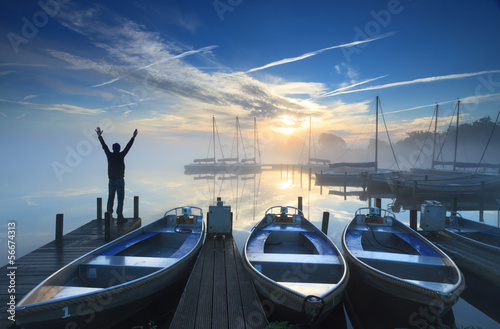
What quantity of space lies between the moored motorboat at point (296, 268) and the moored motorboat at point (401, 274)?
761 mm

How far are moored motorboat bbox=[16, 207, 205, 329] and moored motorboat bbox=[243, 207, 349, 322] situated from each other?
219cm

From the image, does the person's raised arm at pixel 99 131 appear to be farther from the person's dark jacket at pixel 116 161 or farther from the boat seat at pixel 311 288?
the boat seat at pixel 311 288

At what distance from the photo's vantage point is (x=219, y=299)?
5.37 metres

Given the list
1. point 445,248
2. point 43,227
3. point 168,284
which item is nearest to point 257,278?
point 168,284

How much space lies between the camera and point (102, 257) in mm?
6586

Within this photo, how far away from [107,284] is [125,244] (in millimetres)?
1911

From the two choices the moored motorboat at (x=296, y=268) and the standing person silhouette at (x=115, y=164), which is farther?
the standing person silhouette at (x=115, y=164)

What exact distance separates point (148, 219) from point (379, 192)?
29767 millimetres

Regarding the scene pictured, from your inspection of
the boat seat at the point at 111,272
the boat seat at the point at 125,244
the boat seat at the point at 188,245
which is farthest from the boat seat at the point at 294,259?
the boat seat at the point at 125,244

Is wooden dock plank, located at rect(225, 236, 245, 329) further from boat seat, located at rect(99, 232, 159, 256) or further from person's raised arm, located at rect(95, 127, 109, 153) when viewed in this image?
person's raised arm, located at rect(95, 127, 109, 153)

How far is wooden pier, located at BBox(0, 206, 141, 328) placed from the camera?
223 inches

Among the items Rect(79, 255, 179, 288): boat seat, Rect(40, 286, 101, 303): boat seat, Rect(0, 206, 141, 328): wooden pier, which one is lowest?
Rect(0, 206, 141, 328): wooden pier

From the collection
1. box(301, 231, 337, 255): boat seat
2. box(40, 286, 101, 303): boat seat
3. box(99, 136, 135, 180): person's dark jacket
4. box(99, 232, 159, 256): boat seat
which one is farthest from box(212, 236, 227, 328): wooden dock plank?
box(99, 136, 135, 180): person's dark jacket

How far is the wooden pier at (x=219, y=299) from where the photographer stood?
459cm
